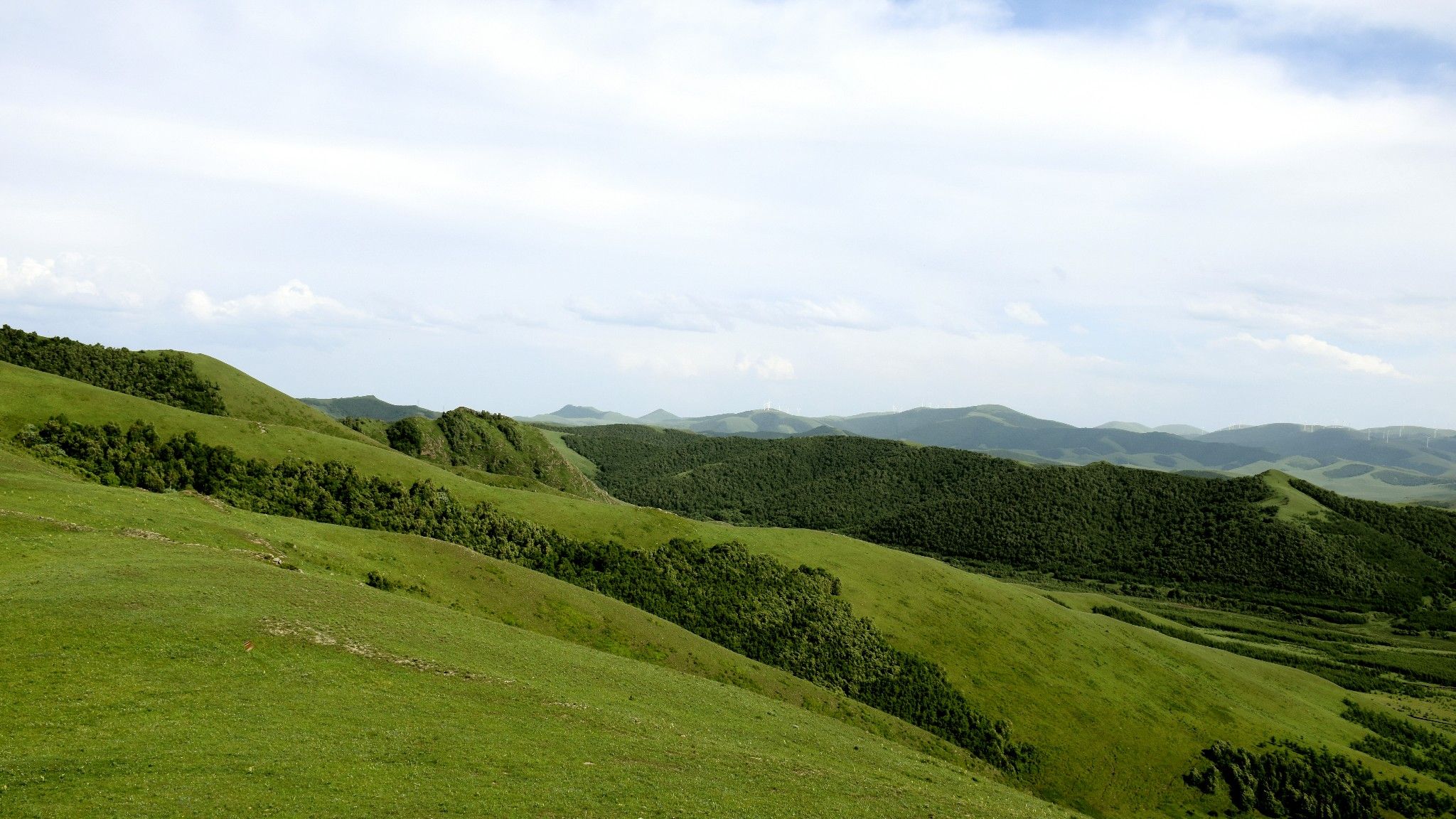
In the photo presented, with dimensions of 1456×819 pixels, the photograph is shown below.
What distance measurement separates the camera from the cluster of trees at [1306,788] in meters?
63.8

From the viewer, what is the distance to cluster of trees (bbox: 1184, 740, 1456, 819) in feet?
209

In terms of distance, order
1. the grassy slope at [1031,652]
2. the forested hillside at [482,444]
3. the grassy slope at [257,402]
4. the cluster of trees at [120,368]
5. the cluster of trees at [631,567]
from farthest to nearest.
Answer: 1. the forested hillside at [482,444]
2. the grassy slope at [257,402]
3. the cluster of trees at [120,368]
4. the grassy slope at [1031,652]
5. the cluster of trees at [631,567]

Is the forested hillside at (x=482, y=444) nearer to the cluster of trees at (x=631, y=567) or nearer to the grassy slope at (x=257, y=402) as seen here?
the grassy slope at (x=257, y=402)

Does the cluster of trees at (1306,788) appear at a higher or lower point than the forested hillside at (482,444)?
lower

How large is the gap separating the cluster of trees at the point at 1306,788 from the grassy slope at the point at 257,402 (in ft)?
376

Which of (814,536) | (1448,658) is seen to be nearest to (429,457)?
(814,536)

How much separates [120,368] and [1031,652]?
427 feet

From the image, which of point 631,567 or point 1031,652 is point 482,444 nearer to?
point 631,567

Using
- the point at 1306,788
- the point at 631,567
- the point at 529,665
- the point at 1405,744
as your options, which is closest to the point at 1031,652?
the point at 1306,788

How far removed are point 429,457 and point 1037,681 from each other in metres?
118

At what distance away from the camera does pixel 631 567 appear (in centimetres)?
7344

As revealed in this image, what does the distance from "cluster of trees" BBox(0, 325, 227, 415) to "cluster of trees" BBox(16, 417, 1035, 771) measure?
37.3m

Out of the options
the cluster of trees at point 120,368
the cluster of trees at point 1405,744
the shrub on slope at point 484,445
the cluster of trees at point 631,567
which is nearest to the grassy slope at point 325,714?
the cluster of trees at point 631,567

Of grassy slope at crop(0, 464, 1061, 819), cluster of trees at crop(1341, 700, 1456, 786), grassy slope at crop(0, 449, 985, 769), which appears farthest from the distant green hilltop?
cluster of trees at crop(1341, 700, 1456, 786)
